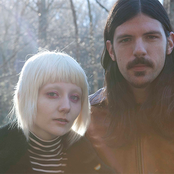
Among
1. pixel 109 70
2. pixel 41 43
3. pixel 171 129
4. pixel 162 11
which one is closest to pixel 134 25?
pixel 162 11

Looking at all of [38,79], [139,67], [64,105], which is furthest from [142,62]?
→ [38,79]

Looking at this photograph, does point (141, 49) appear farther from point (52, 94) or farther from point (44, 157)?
point (44, 157)

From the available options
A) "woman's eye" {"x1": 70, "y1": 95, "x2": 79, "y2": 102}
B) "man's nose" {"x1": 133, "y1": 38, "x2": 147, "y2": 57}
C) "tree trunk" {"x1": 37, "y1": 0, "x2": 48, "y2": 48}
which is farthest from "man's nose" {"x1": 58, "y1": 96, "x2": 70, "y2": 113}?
"tree trunk" {"x1": 37, "y1": 0, "x2": 48, "y2": 48}

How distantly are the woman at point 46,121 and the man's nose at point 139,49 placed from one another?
623mm

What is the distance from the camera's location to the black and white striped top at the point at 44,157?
74.1 inches

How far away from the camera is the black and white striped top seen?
188 cm

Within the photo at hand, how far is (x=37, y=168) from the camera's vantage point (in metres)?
1.87

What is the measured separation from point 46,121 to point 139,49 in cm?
116

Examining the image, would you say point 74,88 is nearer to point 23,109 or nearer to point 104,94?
point 23,109

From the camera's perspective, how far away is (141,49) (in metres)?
2.19

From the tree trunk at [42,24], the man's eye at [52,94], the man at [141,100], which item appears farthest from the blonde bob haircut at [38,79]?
the tree trunk at [42,24]

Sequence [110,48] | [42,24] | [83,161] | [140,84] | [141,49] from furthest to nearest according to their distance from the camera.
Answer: [42,24], [110,48], [140,84], [141,49], [83,161]

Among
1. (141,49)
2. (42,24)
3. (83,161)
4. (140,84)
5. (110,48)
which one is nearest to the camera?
(83,161)

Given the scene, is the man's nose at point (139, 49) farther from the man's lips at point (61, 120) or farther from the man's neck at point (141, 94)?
the man's lips at point (61, 120)
